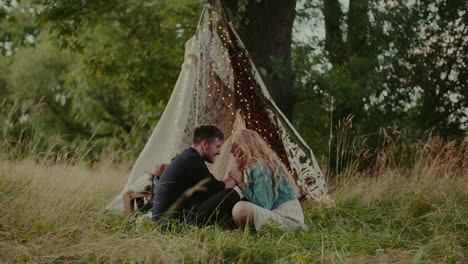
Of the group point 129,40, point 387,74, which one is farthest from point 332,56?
point 129,40

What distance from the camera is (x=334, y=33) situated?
9.70 meters

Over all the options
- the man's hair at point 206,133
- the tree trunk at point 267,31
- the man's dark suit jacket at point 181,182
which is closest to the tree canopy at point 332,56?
the tree trunk at point 267,31

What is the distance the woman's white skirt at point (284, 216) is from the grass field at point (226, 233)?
0.37ft

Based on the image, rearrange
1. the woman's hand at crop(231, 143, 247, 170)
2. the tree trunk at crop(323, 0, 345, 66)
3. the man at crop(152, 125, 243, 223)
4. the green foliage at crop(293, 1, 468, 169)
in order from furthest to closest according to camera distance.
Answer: the tree trunk at crop(323, 0, 345, 66) → the green foliage at crop(293, 1, 468, 169) → the woman's hand at crop(231, 143, 247, 170) → the man at crop(152, 125, 243, 223)

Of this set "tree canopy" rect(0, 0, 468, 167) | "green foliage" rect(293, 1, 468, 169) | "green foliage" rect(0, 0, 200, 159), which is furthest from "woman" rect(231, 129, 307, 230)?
"green foliage" rect(0, 0, 200, 159)

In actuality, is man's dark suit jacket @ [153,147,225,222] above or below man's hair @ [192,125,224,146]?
below

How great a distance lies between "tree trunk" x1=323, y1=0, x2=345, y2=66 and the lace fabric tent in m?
3.33

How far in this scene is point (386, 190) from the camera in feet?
22.3

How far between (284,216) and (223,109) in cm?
210

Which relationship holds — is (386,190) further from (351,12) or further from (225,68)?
(351,12)

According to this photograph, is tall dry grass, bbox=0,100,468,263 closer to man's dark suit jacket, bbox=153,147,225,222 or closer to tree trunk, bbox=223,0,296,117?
man's dark suit jacket, bbox=153,147,225,222

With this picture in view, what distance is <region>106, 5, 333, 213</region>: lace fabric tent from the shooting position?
6.41 metres

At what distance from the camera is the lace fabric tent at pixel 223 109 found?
641 cm

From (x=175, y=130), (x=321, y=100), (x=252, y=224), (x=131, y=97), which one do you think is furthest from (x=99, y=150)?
(x=252, y=224)
